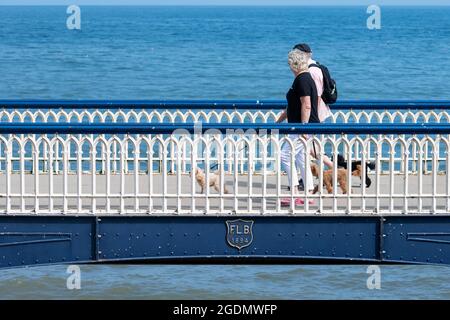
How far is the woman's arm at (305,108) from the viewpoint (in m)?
14.1

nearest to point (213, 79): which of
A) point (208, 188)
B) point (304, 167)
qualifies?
point (304, 167)

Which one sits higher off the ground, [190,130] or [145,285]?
[190,130]

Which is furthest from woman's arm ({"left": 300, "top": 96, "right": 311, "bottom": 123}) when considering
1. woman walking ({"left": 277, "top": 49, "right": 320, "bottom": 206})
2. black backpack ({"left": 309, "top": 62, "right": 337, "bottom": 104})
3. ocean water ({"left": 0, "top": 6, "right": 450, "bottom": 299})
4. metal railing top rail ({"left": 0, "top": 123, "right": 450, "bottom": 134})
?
ocean water ({"left": 0, "top": 6, "right": 450, "bottom": 299})

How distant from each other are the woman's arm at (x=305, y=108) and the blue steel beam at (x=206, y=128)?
20.6 inches

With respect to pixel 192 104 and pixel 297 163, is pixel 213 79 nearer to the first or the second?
pixel 192 104

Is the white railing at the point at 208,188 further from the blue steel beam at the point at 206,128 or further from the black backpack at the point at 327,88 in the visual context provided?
the black backpack at the point at 327,88

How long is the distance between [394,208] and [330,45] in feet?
271

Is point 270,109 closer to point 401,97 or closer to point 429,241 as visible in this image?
point 429,241

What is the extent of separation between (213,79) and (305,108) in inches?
1807

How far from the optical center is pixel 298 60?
1413 cm

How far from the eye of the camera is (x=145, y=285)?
1856 cm

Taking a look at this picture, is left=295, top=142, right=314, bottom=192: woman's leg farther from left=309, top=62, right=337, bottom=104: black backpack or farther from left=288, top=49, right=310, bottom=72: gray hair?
left=309, top=62, right=337, bottom=104: black backpack

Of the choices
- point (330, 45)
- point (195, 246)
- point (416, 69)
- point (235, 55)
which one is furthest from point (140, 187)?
point (330, 45)

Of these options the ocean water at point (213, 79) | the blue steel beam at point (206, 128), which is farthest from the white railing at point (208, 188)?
the ocean water at point (213, 79)
